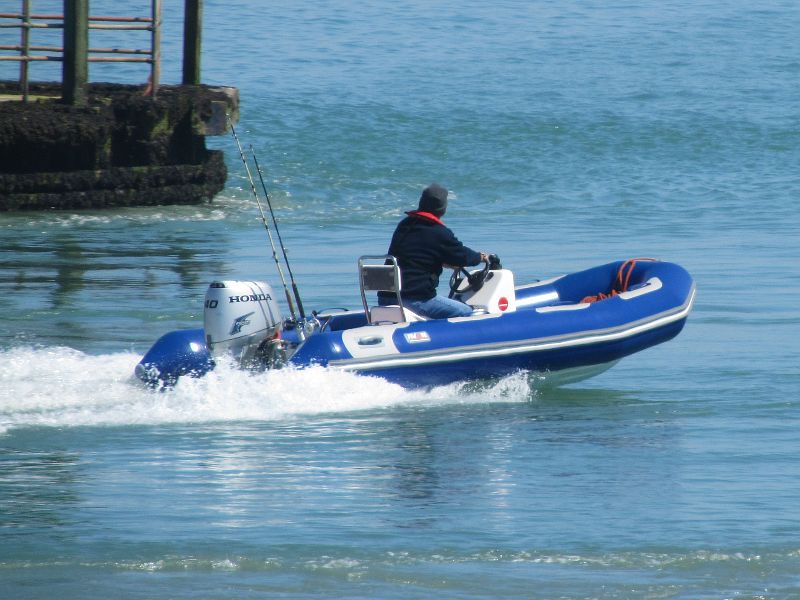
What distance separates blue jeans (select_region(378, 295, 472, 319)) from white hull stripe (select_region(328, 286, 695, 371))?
30 cm

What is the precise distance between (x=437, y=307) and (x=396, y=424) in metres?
1.00

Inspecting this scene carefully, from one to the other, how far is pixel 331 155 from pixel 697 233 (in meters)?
8.62

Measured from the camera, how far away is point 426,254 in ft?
28.0

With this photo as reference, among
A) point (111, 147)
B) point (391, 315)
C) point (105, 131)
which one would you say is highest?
point (391, 315)

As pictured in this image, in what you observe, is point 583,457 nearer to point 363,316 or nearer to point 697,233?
point 363,316

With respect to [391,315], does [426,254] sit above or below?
above

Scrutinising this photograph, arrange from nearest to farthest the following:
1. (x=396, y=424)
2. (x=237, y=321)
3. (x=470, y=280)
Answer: (x=396, y=424) → (x=237, y=321) → (x=470, y=280)


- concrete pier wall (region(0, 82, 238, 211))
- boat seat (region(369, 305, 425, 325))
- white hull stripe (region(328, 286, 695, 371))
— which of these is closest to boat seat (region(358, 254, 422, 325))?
boat seat (region(369, 305, 425, 325))

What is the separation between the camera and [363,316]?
8.98 meters

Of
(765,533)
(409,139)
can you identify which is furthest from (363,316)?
(409,139)

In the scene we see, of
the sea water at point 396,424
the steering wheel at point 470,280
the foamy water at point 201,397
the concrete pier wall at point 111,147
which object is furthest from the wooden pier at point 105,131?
the foamy water at point 201,397

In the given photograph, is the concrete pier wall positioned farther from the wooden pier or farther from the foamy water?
the foamy water

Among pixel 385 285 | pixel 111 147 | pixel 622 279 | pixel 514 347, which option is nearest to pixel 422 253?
pixel 385 285

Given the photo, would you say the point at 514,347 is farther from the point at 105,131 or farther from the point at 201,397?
the point at 105,131
